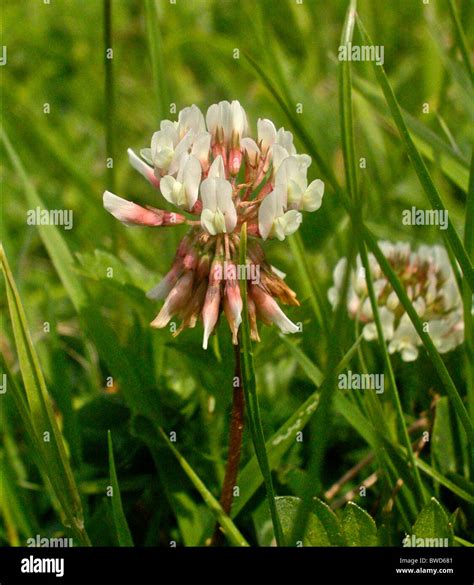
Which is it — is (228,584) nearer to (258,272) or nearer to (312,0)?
(258,272)

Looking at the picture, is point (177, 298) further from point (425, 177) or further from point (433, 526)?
point (433, 526)

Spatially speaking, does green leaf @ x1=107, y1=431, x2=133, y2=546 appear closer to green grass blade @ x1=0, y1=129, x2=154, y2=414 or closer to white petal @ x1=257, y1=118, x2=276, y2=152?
green grass blade @ x1=0, y1=129, x2=154, y2=414

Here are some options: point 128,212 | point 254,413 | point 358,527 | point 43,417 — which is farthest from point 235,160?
point 358,527

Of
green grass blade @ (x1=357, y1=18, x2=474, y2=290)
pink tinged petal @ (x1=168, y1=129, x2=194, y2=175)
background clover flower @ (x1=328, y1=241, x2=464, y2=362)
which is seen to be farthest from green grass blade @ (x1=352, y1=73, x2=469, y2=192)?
A: pink tinged petal @ (x1=168, y1=129, x2=194, y2=175)

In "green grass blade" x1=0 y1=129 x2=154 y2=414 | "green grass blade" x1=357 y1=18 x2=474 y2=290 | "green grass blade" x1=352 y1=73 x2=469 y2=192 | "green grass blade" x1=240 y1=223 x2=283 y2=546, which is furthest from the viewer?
"green grass blade" x1=352 y1=73 x2=469 y2=192

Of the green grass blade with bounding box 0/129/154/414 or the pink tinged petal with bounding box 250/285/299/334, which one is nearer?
the pink tinged petal with bounding box 250/285/299/334
